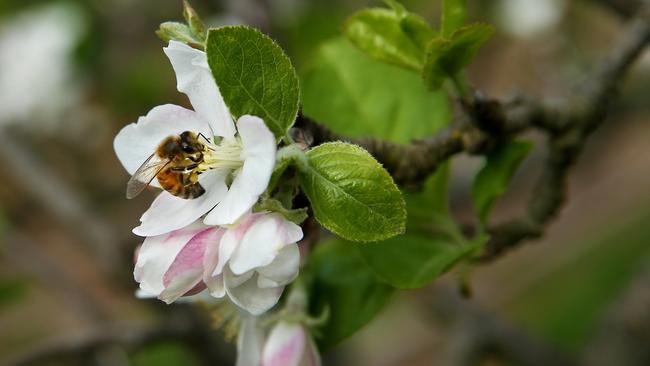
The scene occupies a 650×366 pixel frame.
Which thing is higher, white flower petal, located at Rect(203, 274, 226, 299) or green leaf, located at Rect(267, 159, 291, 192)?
green leaf, located at Rect(267, 159, 291, 192)

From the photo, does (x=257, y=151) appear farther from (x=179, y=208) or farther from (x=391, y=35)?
(x=391, y=35)

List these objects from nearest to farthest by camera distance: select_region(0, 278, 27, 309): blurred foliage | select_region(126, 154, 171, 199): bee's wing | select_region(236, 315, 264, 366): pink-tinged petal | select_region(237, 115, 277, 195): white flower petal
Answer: select_region(237, 115, 277, 195): white flower petal, select_region(126, 154, 171, 199): bee's wing, select_region(236, 315, 264, 366): pink-tinged petal, select_region(0, 278, 27, 309): blurred foliage

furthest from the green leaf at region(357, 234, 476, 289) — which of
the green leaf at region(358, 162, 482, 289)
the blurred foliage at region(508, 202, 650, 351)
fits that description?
the blurred foliage at region(508, 202, 650, 351)

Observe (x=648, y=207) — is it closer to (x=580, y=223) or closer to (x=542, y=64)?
(x=580, y=223)

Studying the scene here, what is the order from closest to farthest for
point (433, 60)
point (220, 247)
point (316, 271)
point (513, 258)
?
point (220, 247)
point (433, 60)
point (316, 271)
point (513, 258)

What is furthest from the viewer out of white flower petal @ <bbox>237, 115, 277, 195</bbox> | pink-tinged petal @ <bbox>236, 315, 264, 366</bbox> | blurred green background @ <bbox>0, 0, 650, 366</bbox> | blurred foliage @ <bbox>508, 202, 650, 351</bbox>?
blurred foliage @ <bbox>508, 202, 650, 351</bbox>

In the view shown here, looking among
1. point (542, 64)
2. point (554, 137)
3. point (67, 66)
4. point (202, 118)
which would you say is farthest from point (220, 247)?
point (542, 64)

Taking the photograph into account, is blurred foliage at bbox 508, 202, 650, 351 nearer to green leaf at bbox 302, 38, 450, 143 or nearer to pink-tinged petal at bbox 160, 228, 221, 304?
green leaf at bbox 302, 38, 450, 143
